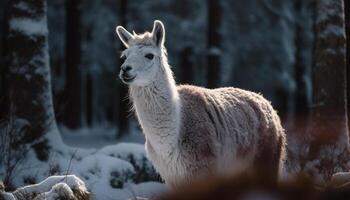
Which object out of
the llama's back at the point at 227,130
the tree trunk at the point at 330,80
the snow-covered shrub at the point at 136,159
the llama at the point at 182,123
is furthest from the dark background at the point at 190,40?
the llama at the point at 182,123

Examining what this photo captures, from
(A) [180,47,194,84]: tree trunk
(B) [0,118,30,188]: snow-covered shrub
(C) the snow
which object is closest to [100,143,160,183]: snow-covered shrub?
(B) [0,118,30,188]: snow-covered shrub

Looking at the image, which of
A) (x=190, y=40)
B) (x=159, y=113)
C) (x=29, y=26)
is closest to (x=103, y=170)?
(x=159, y=113)

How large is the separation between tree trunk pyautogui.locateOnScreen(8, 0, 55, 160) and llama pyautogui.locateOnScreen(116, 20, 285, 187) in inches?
98.5

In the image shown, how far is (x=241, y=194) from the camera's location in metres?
6.67

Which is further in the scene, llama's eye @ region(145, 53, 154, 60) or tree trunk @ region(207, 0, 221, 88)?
tree trunk @ region(207, 0, 221, 88)

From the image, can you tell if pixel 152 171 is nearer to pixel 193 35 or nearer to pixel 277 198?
pixel 277 198

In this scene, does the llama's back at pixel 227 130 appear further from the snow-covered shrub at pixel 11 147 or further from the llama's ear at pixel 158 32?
the snow-covered shrub at pixel 11 147

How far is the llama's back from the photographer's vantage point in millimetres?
7055

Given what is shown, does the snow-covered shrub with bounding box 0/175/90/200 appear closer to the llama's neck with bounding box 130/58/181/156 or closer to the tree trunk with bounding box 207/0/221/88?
the llama's neck with bounding box 130/58/181/156

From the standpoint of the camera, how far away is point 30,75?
31.7 ft

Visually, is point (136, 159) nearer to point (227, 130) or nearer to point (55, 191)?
point (227, 130)

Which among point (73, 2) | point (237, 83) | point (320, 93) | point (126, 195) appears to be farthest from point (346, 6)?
point (237, 83)

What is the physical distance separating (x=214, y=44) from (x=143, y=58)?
11111mm

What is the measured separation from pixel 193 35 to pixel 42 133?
14801mm
